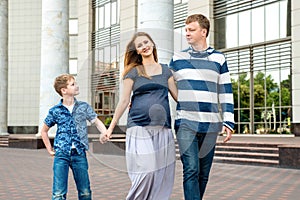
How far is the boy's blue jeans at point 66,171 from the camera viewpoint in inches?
165

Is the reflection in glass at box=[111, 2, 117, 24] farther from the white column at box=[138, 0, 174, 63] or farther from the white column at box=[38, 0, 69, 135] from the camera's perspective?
the white column at box=[138, 0, 174, 63]

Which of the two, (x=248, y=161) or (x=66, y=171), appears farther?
(x=248, y=161)

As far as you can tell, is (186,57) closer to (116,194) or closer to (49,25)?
(116,194)

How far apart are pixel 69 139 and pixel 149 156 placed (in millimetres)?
1209

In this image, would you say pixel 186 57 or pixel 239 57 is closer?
pixel 186 57

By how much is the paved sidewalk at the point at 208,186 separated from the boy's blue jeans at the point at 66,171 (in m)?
0.84

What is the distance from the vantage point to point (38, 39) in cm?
3769

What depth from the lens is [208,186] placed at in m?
7.47

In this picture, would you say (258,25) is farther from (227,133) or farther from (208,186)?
(227,133)

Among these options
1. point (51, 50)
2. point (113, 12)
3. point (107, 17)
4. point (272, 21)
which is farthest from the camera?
point (107, 17)

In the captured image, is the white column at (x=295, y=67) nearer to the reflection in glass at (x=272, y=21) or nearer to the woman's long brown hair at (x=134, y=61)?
the reflection in glass at (x=272, y=21)

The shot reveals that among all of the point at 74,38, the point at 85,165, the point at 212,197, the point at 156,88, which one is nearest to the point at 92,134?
the point at 85,165

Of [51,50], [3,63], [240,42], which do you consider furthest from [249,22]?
[3,63]

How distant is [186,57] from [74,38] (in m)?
33.6
